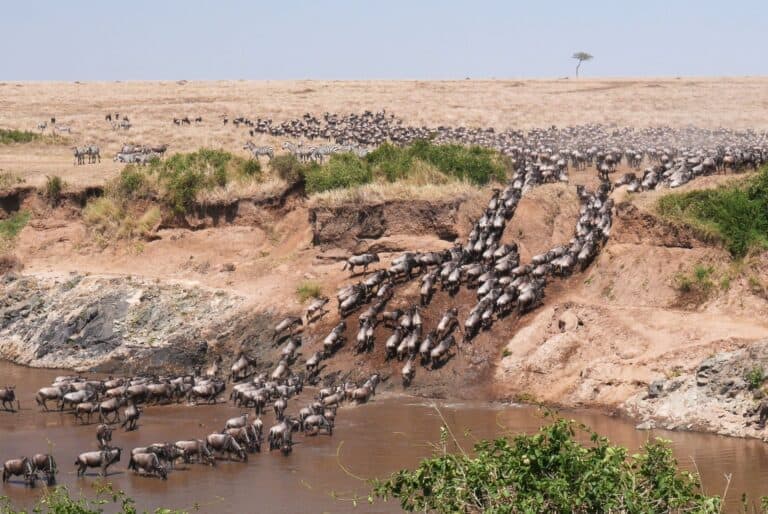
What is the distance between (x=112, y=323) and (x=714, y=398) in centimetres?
1578

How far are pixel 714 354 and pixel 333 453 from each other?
779 centimetres

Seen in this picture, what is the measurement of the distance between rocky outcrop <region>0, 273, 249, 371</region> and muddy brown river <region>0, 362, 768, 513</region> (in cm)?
383

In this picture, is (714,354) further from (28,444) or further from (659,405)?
(28,444)

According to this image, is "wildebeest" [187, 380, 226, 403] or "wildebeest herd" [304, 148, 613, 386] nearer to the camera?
"wildebeest" [187, 380, 226, 403]

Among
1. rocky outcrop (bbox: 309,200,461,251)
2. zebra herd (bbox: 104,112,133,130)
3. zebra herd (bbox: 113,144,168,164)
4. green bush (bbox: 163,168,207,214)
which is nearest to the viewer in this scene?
rocky outcrop (bbox: 309,200,461,251)

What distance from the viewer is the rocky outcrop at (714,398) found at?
2084 centimetres

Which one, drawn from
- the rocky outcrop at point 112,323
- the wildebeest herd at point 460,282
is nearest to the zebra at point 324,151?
the rocky outcrop at point 112,323

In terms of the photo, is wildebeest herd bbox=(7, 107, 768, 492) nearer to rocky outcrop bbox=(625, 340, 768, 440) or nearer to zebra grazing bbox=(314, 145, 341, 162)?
rocky outcrop bbox=(625, 340, 768, 440)

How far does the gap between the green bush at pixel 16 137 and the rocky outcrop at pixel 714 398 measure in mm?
39104

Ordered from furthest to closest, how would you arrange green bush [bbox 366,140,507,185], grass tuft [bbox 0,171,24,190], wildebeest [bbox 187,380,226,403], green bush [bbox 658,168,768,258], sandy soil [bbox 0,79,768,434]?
grass tuft [bbox 0,171,24,190]
green bush [bbox 366,140,507,185]
green bush [bbox 658,168,768,258]
wildebeest [bbox 187,380,226,403]
sandy soil [bbox 0,79,768,434]

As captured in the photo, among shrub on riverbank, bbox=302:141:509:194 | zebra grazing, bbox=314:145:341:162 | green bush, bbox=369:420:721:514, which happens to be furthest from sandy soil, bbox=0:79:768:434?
green bush, bbox=369:420:721:514

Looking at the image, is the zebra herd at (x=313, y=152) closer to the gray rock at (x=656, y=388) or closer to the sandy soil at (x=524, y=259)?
the sandy soil at (x=524, y=259)

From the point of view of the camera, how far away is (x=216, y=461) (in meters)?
20.1

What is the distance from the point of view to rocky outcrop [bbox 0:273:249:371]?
95.2 ft
